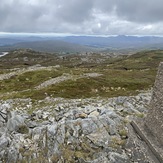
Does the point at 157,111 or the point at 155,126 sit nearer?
the point at 157,111

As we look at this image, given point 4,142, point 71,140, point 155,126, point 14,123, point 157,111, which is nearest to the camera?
point 157,111

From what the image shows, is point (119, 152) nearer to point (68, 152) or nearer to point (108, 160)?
point (108, 160)

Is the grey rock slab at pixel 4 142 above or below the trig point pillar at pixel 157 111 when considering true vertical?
below

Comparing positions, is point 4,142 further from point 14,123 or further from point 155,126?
point 155,126

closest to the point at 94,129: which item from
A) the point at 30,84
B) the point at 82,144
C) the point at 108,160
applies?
the point at 82,144

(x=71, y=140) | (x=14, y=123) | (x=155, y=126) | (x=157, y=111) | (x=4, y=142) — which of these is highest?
(x=157, y=111)

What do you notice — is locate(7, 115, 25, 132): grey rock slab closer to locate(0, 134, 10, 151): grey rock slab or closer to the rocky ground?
the rocky ground

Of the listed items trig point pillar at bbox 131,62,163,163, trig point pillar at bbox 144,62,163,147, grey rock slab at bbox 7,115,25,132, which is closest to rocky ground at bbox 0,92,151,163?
grey rock slab at bbox 7,115,25,132

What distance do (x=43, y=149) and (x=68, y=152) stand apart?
2.17 meters

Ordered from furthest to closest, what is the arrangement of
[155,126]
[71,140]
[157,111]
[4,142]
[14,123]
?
1. [14,123]
2. [4,142]
3. [71,140]
4. [155,126]
5. [157,111]

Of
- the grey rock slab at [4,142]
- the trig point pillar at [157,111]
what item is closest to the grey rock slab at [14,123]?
the grey rock slab at [4,142]

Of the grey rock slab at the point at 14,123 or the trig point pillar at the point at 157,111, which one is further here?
the grey rock slab at the point at 14,123

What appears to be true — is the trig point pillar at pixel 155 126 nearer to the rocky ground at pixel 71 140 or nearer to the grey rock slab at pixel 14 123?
the rocky ground at pixel 71 140

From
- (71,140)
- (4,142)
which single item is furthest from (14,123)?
(71,140)
